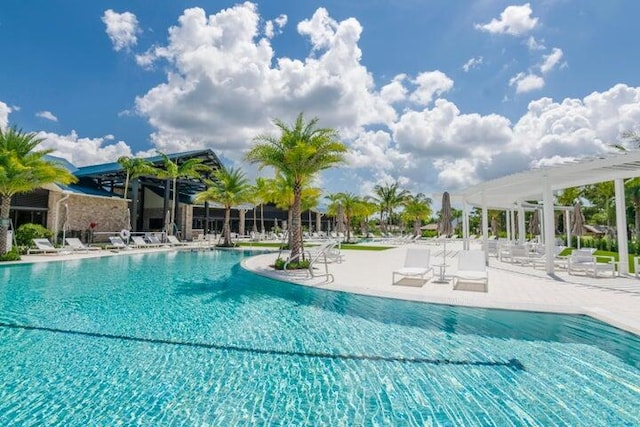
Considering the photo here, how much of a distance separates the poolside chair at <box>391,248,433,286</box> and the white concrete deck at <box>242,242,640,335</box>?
0.31 m

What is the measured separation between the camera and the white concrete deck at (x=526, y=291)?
6.59m

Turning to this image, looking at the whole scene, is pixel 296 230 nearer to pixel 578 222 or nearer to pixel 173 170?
pixel 578 222

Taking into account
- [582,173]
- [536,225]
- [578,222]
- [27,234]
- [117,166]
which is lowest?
[27,234]

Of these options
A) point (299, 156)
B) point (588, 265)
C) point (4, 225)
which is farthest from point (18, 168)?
point (588, 265)

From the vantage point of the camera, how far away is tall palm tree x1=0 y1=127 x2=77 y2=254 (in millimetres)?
14172

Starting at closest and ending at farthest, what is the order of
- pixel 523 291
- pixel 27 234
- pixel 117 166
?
1. pixel 523 291
2. pixel 27 234
3. pixel 117 166

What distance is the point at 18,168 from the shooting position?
46.2 ft

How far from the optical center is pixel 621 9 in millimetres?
10852

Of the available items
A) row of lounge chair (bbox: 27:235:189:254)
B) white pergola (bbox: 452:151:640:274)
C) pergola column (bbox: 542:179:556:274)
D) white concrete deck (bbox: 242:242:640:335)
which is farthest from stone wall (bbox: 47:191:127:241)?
pergola column (bbox: 542:179:556:274)

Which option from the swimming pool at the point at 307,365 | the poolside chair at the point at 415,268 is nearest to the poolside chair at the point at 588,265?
the poolside chair at the point at 415,268

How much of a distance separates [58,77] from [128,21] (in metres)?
7.32

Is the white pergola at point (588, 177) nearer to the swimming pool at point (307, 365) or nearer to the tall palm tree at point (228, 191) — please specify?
the swimming pool at point (307, 365)

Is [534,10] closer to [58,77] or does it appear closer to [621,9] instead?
[621,9]

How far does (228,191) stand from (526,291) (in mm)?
22220
